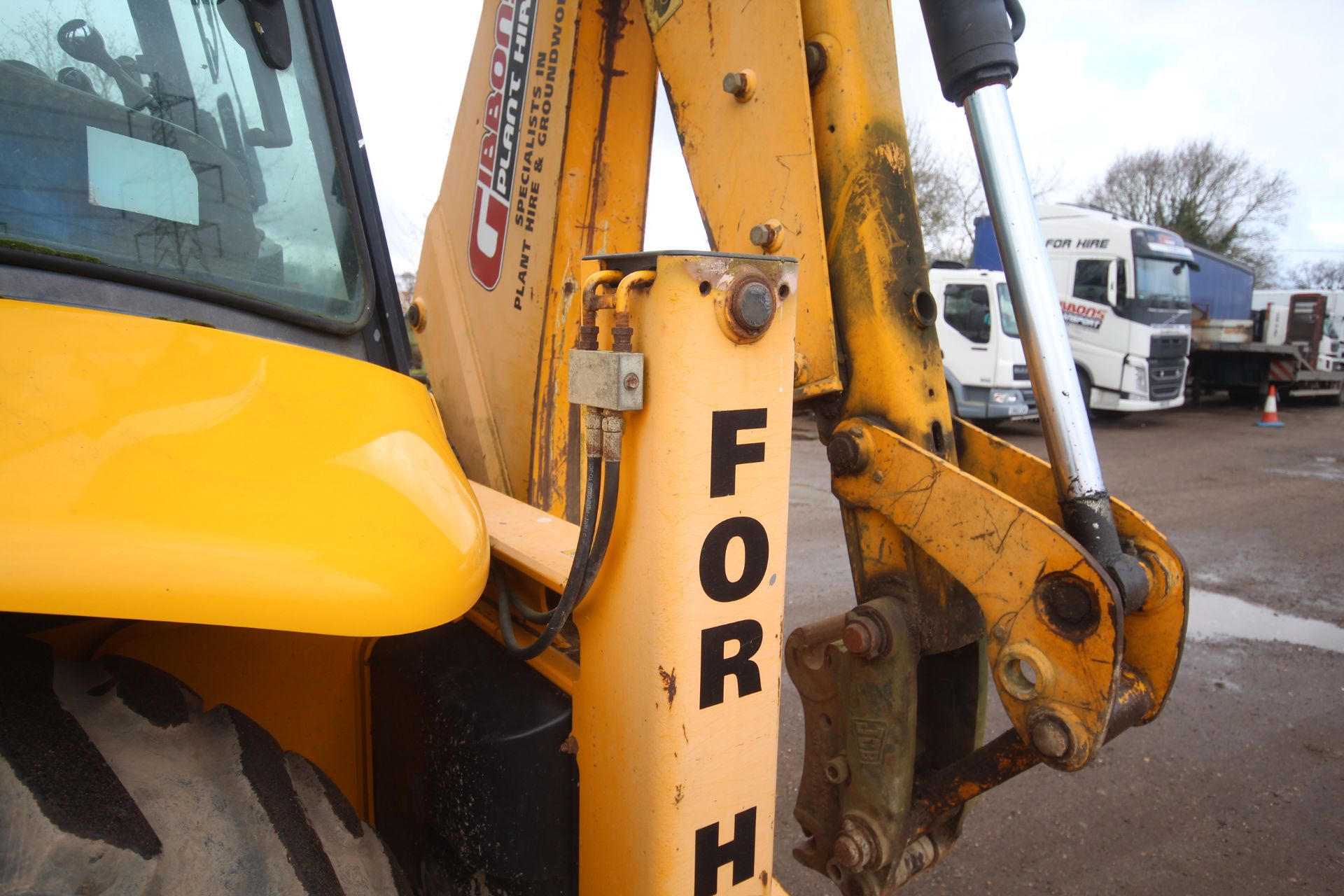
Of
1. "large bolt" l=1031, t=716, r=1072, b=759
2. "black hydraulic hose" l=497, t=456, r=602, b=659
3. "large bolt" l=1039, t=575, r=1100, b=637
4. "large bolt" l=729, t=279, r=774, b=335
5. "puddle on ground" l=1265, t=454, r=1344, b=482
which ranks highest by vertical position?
"large bolt" l=729, t=279, r=774, b=335

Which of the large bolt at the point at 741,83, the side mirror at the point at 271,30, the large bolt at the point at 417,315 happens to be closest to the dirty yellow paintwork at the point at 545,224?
the large bolt at the point at 417,315

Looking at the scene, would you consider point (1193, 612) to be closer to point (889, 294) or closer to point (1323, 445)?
point (889, 294)

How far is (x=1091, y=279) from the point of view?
12391mm

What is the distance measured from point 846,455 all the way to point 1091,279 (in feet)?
41.5

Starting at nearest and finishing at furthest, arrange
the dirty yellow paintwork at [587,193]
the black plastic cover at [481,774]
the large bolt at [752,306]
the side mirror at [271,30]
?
1. the large bolt at [752,306]
2. the black plastic cover at [481,774]
3. the side mirror at [271,30]
4. the dirty yellow paintwork at [587,193]

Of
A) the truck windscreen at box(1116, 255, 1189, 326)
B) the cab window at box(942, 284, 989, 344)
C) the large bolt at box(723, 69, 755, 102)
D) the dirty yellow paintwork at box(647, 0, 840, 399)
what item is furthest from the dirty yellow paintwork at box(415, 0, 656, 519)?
the truck windscreen at box(1116, 255, 1189, 326)

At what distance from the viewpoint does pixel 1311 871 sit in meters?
2.44

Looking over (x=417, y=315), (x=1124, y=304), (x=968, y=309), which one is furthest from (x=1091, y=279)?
(x=417, y=315)

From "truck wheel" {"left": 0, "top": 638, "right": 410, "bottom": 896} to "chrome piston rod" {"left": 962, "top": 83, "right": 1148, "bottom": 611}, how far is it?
3.91 feet

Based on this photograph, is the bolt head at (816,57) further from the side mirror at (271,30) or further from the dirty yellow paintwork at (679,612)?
the side mirror at (271,30)

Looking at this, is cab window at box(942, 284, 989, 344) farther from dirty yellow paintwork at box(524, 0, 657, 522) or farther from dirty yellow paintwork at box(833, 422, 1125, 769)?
dirty yellow paintwork at box(833, 422, 1125, 769)

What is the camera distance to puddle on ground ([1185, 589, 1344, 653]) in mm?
4203

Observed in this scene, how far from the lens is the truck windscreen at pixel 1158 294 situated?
39.4 feet

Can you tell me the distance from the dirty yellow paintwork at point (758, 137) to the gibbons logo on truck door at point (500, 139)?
448 millimetres
